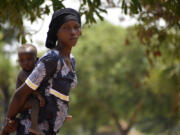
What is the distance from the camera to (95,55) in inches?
1356

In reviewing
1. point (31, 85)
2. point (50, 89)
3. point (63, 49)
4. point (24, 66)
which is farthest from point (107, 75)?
point (31, 85)

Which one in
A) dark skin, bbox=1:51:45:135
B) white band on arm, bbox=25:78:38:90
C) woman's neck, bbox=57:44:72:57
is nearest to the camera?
white band on arm, bbox=25:78:38:90

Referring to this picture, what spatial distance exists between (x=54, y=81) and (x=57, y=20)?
625 mm

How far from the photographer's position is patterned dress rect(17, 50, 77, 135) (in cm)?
359

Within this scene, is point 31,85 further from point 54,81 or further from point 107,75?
point 107,75

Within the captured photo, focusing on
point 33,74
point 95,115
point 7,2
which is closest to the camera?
point 33,74

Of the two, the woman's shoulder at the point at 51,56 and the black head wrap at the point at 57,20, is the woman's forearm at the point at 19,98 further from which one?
the black head wrap at the point at 57,20

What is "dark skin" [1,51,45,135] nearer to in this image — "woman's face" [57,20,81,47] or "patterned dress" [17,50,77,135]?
"patterned dress" [17,50,77,135]

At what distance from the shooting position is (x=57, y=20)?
12.7 feet

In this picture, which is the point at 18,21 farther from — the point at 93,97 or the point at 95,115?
the point at 95,115

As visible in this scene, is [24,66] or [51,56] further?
[24,66]

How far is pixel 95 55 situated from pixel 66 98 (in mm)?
30705

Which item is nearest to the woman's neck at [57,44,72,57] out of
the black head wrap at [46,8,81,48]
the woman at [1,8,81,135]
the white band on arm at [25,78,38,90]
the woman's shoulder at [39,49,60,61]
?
the woman at [1,8,81,135]

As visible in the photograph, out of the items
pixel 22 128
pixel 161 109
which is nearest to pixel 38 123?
pixel 22 128
